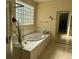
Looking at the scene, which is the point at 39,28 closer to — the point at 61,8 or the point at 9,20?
the point at 61,8

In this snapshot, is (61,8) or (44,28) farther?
(44,28)

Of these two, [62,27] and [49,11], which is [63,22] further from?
[49,11]

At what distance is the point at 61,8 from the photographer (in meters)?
5.68

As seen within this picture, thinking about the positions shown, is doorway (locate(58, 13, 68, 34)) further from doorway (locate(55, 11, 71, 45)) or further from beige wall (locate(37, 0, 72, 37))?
beige wall (locate(37, 0, 72, 37))

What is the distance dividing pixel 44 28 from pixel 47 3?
147cm

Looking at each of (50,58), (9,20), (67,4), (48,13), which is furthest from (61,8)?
(9,20)

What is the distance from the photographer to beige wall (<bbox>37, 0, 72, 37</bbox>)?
5.60 m

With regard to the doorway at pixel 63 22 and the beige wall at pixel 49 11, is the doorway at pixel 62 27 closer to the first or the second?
the doorway at pixel 63 22

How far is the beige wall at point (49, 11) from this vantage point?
18.4 feet

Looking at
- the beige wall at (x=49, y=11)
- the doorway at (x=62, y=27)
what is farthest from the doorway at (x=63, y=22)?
the beige wall at (x=49, y=11)

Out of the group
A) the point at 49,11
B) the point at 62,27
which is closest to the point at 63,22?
the point at 62,27

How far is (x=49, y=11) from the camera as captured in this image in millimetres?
6023

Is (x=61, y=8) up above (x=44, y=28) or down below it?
above

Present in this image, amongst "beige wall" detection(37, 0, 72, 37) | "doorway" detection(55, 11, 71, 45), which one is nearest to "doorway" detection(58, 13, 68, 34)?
"doorway" detection(55, 11, 71, 45)
